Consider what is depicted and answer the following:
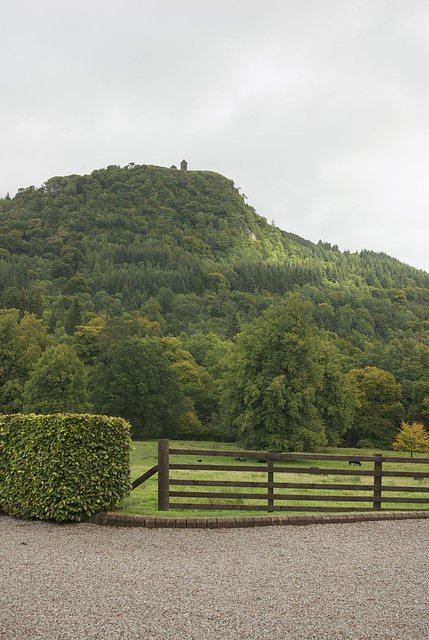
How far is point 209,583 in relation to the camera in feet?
23.1

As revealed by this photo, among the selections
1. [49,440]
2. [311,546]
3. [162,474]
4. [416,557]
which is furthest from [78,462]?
[416,557]

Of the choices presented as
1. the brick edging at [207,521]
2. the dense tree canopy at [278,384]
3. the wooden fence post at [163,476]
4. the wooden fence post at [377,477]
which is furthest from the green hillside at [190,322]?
the wooden fence post at [163,476]

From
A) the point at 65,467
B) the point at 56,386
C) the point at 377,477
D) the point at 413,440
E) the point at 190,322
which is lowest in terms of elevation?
the point at 413,440

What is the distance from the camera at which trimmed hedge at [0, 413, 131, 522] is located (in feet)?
32.5

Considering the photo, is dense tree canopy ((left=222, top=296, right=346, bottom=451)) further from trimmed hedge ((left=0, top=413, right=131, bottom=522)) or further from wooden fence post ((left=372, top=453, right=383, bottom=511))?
trimmed hedge ((left=0, top=413, right=131, bottom=522))

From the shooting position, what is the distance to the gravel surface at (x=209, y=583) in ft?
18.9

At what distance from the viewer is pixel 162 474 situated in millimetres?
11203

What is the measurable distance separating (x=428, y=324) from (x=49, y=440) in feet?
497

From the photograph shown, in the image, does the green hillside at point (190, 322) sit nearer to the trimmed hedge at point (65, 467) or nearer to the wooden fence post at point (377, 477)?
the wooden fence post at point (377, 477)

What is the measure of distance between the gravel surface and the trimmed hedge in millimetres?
404

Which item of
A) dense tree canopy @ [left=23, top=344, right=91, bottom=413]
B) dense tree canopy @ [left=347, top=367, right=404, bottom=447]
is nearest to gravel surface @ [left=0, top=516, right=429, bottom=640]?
dense tree canopy @ [left=23, top=344, right=91, bottom=413]

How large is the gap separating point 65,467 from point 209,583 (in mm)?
4012

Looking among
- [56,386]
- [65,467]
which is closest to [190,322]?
[56,386]

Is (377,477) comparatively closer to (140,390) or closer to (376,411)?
(140,390)
